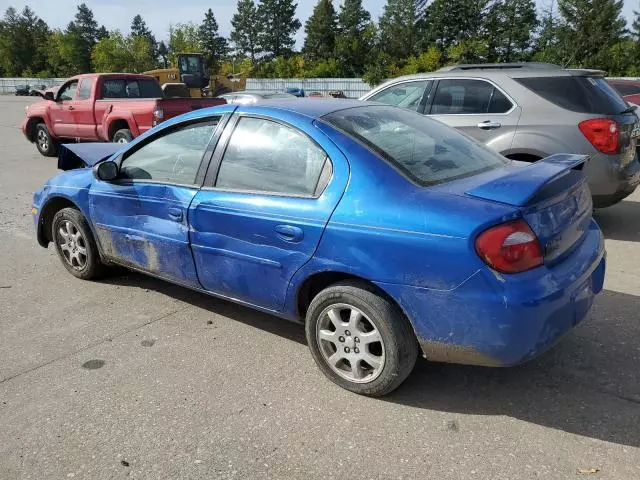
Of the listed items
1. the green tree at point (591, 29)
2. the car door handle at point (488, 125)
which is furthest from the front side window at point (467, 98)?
the green tree at point (591, 29)

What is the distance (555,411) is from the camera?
9.56 feet

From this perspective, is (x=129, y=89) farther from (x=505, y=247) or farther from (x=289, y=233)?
(x=505, y=247)

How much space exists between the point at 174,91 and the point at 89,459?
12.7m

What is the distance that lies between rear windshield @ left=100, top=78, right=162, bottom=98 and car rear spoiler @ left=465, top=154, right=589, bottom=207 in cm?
1050

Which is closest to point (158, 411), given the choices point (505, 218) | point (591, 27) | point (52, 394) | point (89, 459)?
point (89, 459)

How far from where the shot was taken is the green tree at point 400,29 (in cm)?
6588

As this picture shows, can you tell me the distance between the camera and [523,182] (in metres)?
2.84

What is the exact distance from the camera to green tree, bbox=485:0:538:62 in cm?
6116

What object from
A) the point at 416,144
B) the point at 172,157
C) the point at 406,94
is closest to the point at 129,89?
the point at 406,94

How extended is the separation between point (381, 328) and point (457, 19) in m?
69.1

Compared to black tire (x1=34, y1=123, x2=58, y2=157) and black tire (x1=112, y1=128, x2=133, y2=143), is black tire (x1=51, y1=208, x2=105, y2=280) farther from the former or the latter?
black tire (x1=34, y1=123, x2=58, y2=157)

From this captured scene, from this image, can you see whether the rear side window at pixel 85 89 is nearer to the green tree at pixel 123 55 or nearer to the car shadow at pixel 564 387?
the car shadow at pixel 564 387

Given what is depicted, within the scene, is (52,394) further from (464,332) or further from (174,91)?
(174,91)

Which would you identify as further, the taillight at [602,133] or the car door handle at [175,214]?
the taillight at [602,133]
